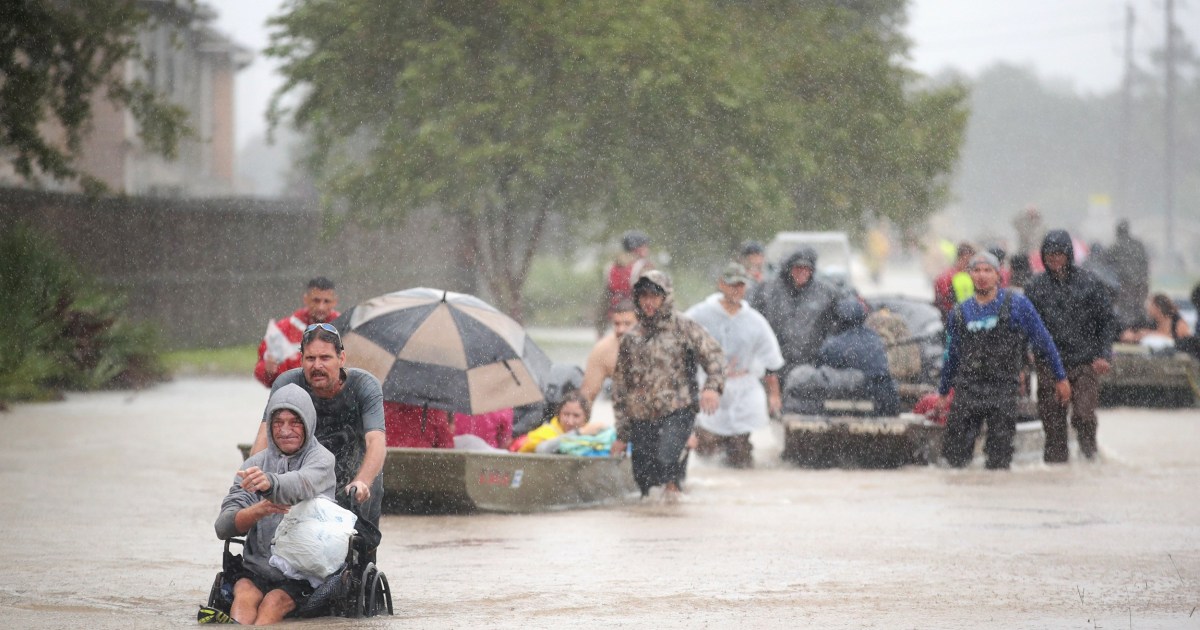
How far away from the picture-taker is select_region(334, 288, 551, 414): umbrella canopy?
496 inches

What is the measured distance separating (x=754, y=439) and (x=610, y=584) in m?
10.4

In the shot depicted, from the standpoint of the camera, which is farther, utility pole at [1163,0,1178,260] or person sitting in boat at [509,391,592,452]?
utility pole at [1163,0,1178,260]

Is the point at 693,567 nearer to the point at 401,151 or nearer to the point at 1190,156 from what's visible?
the point at 401,151

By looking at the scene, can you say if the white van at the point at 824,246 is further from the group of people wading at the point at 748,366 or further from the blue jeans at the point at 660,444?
the blue jeans at the point at 660,444

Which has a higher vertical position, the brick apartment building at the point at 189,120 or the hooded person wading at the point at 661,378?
the brick apartment building at the point at 189,120

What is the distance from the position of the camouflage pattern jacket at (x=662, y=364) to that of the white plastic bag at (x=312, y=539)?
5.71m

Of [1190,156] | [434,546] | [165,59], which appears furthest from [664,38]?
[1190,156]

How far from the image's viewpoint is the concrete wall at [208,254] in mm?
27953

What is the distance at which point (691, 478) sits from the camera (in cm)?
1559

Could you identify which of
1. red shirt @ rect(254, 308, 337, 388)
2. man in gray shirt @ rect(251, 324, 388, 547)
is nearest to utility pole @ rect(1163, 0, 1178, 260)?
red shirt @ rect(254, 308, 337, 388)

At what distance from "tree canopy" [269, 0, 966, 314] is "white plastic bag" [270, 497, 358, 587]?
20.2 meters

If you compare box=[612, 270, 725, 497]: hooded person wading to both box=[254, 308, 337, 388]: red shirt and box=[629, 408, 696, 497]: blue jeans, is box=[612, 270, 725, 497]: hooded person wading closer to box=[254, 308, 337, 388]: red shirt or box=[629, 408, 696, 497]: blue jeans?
box=[629, 408, 696, 497]: blue jeans

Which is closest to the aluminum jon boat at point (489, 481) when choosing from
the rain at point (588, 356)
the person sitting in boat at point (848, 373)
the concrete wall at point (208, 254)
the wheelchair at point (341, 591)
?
the rain at point (588, 356)

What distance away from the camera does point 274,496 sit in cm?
761
